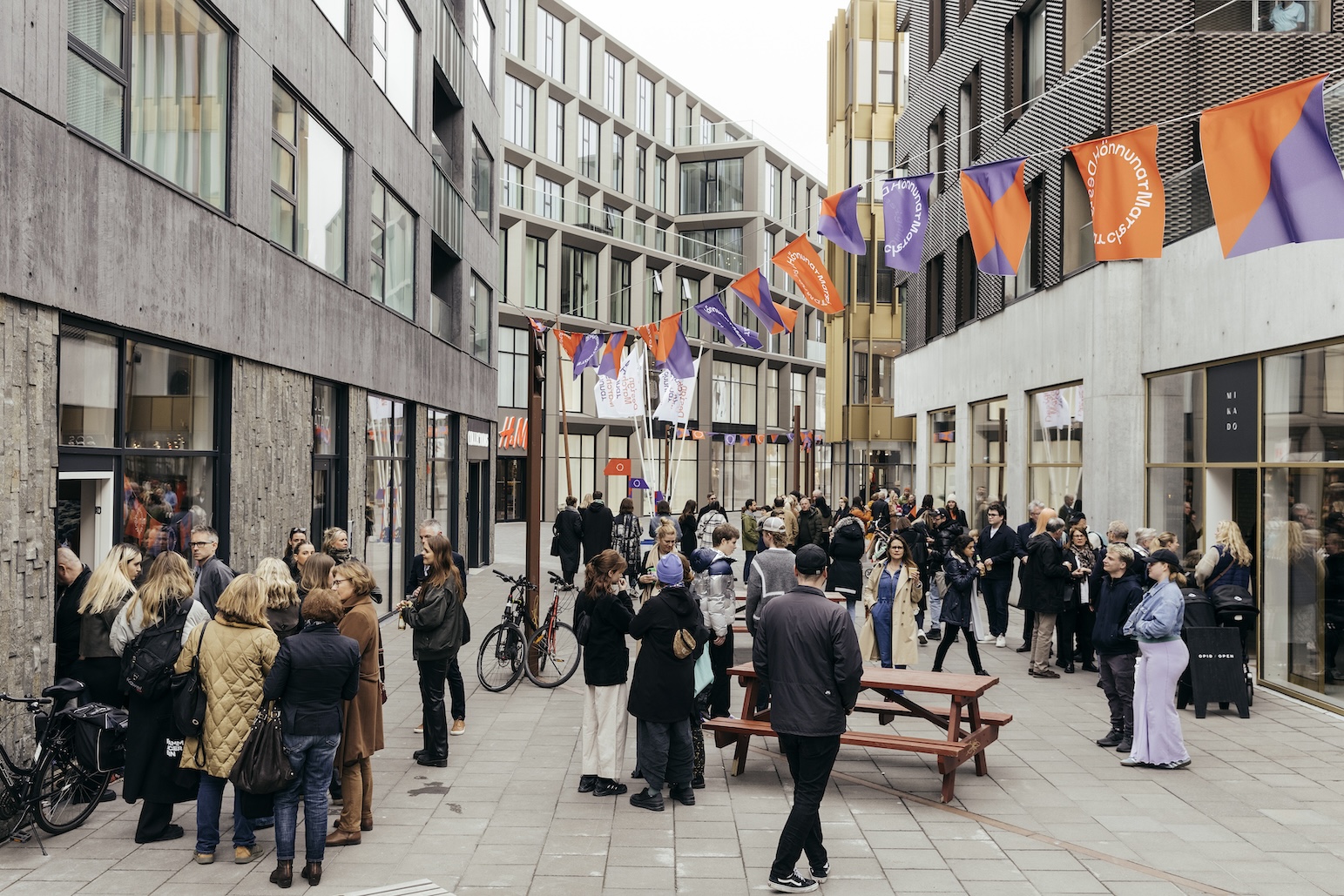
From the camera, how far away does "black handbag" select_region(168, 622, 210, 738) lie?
6.93 metres

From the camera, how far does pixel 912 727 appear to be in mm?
10938

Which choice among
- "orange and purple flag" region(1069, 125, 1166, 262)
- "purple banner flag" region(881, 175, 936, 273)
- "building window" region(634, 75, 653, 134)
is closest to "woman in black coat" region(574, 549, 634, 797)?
"orange and purple flag" region(1069, 125, 1166, 262)

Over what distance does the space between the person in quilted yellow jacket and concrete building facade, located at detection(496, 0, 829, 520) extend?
33.5m

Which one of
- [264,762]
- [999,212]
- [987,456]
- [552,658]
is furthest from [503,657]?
[987,456]

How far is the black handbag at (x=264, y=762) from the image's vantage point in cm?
655

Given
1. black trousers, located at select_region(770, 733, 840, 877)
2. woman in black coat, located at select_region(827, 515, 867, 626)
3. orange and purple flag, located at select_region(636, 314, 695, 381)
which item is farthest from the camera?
orange and purple flag, located at select_region(636, 314, 695, 381)

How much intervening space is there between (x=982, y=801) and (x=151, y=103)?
8736mm

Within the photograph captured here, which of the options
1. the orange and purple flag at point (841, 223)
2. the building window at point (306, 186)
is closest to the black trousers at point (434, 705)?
the building window at point (306, 186)

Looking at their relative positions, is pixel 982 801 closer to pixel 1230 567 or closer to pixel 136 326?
pixel 1230 567

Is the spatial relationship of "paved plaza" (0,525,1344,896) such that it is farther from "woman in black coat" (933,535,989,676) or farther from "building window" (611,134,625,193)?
"building window" (611,134,625,193)

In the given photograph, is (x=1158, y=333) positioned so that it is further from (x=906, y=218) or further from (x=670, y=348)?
(x=670, y=348)

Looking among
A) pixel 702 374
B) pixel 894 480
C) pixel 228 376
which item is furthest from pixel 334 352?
pixel 702 374

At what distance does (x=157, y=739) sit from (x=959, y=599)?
837 cm

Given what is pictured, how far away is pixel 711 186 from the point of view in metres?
64.9
